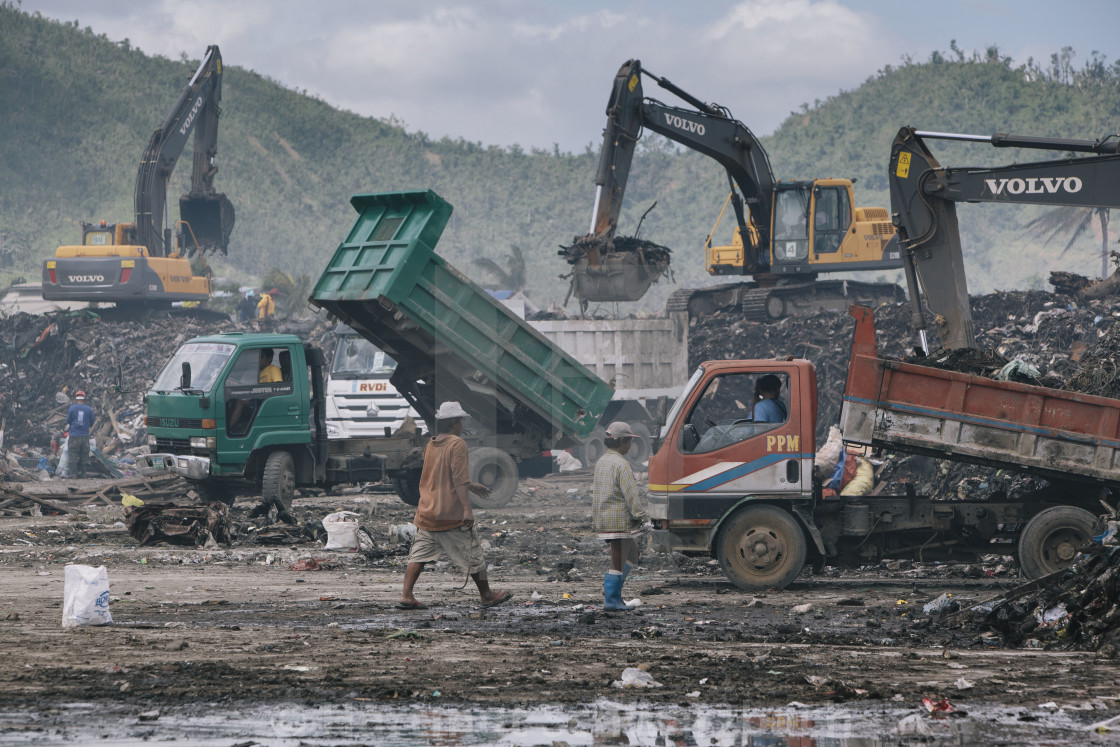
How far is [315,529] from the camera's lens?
41.4ft

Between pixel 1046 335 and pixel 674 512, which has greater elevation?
pixel 1046 335

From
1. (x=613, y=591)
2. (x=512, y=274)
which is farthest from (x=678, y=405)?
(x=512, y=274)

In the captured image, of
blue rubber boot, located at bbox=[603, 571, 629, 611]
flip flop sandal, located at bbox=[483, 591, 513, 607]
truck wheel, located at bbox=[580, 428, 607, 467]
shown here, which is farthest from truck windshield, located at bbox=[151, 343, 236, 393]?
truck wheel, located at bbox=[580, 428, 607, 467]

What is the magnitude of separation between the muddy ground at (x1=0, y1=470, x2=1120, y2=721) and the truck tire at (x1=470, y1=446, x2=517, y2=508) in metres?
3.85

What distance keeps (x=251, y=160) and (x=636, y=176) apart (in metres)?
25.3

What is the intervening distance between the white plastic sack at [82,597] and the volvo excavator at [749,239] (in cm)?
1300

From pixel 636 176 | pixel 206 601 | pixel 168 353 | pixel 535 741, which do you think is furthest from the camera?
pixel 636 176

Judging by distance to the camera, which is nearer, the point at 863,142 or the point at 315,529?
the point at 315,529

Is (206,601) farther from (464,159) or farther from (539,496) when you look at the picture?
(464,159)

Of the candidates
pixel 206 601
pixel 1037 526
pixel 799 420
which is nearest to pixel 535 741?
pixel 206 601

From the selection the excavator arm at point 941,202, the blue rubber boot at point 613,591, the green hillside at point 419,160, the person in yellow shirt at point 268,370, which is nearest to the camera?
the blue rubber boot at point 613,591

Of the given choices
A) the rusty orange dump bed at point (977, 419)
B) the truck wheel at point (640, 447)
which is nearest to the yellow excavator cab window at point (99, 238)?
the truck wheel at point (640, 447)

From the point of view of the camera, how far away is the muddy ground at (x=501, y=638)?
5.42 m

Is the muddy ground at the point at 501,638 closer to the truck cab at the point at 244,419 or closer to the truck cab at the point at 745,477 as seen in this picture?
the truck cab at the point at 745,477
